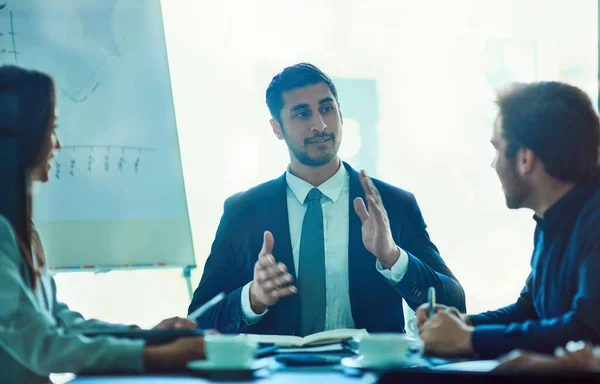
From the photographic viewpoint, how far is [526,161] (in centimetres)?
167

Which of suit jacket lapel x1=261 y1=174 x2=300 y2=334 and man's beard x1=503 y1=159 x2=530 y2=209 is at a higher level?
man's beard x1=503 y1=159 x2=530 y2=209

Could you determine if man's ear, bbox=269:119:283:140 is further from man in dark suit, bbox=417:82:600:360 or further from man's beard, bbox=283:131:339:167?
man in dark suit, bbox=417:82:600:360

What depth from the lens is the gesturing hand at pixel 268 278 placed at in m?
1.79

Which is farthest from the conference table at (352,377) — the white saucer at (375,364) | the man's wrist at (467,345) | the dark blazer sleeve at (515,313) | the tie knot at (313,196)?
the tie knot at (313,196)

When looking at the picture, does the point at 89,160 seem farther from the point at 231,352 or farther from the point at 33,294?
the point at 231,352

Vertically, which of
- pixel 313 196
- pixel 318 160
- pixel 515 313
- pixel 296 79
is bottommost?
pixel 515 313

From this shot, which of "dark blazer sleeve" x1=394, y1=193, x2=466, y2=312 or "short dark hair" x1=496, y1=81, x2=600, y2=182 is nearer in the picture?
"short dark hair" x1=496, y1=81, x2=600, y2=182

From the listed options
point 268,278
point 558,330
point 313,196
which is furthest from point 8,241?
point 558,330

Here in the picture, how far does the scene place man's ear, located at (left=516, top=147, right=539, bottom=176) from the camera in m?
1.66

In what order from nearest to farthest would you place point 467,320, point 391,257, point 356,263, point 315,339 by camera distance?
point 315,339 < point 467,320 < point 391,257 < point 356,263

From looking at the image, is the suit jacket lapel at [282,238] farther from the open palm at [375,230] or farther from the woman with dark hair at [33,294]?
the woman with dark hair at [33,294]

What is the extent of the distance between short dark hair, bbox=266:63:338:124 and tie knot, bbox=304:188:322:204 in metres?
0.33

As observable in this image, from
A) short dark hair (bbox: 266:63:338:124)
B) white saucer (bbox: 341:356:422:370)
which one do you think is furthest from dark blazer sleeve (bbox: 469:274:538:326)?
short dark hair (bbox: 266:63:338:124)

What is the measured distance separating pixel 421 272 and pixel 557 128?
60cm
